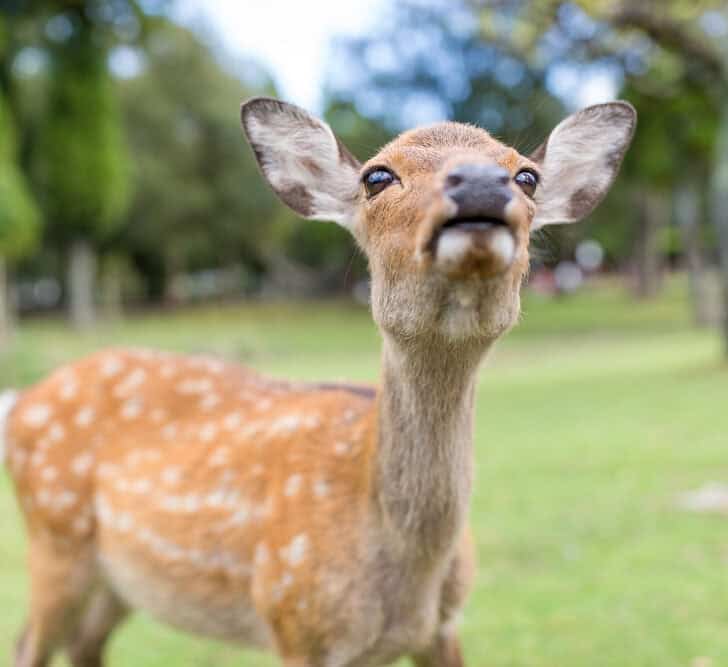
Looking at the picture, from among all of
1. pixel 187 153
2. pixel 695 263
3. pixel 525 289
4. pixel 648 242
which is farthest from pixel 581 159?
pixel 648 242

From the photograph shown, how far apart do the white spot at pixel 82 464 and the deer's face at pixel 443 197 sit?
4.47ft

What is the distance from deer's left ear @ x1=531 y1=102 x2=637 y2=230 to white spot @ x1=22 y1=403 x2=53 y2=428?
6.69ft

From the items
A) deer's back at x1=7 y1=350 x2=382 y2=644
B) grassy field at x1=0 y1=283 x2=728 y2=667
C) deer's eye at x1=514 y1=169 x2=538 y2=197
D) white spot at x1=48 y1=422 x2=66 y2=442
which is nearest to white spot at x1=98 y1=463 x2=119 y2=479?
deer's back at x1=7 y1=350 x2=382 y2=644

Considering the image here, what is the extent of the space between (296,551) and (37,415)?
1455 millimetres

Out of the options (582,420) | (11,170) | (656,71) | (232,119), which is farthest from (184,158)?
(582,420)

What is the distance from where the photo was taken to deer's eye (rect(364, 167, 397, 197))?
229 cm

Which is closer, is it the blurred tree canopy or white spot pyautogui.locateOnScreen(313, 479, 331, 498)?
white spot pyautogui.locateOnScreen(313, 479, 331, 498)

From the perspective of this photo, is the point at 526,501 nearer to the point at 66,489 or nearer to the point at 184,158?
the point at 66,489

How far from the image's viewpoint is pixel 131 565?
3.23 metres

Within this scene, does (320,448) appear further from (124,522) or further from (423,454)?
(124,522)

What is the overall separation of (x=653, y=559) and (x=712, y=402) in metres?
5.12

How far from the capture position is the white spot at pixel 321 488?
2.77 m

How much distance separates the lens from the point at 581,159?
2.84m

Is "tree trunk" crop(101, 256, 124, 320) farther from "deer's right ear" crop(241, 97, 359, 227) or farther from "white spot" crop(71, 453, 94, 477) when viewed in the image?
"deer's right ear" crop(241, 97, 359, 227)
